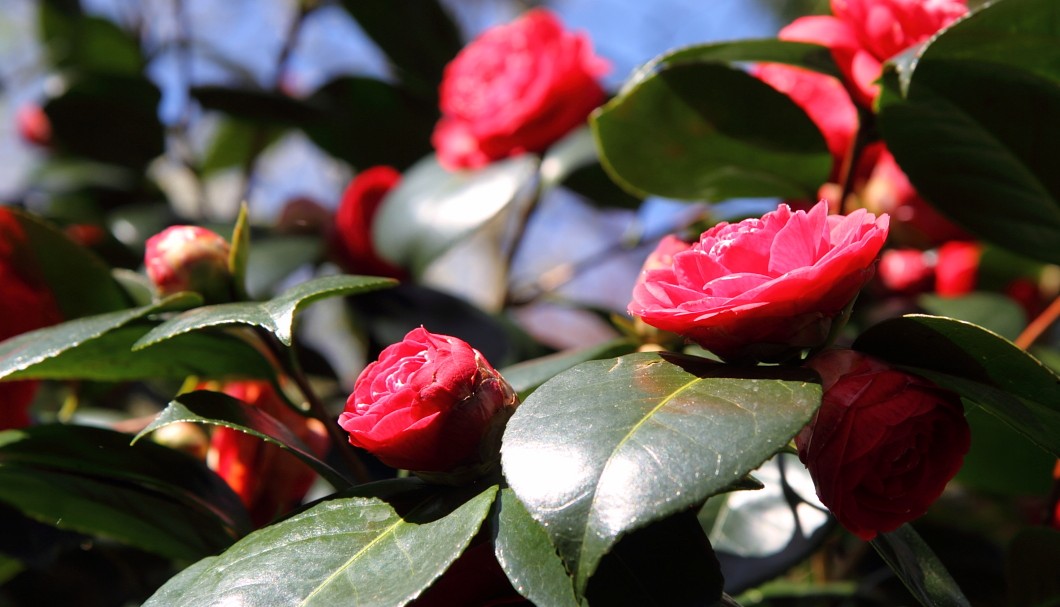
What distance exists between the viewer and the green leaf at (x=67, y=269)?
0.78 metres

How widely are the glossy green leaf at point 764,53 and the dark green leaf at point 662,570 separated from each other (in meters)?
0.37

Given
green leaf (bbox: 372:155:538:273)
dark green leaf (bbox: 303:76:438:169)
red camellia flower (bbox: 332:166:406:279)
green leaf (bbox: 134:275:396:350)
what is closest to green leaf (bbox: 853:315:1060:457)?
green leaf (bbox: 134:275:396:350)

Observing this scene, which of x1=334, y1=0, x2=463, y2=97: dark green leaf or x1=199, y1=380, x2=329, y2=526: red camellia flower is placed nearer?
x1=199, y1=380, x2=329, y2=526: red camellia flower

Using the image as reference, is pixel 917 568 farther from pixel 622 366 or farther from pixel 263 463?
pixel 263 463

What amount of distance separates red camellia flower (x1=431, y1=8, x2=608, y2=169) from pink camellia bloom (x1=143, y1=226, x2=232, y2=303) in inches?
20.6

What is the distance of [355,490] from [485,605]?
9 cm

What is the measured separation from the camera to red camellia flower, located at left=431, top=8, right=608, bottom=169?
44.5 inches

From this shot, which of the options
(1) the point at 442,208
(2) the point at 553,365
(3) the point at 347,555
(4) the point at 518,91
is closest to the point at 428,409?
(3) the point at 347,555

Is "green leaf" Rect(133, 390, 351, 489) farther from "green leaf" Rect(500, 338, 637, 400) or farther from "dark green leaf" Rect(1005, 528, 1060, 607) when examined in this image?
"dark green leaf" Rect(1005, 528, 1060, 607)

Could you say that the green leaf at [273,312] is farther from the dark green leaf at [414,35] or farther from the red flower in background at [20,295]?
the dark green leaf at [414,35]

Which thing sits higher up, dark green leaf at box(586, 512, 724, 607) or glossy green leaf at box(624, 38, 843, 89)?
glossy green leaf at box(624, 38, 843, 89)

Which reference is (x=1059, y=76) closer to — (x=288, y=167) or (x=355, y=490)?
(x=355, y=490)

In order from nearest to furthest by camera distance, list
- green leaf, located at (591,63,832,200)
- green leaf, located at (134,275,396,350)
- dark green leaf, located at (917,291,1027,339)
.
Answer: green leaf, located at (134,275,396,350) → green leaf, located at (591,63,832,200) → dark green leaf, located at (917,291,1027,339)

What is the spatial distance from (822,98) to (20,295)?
69 centimetres
